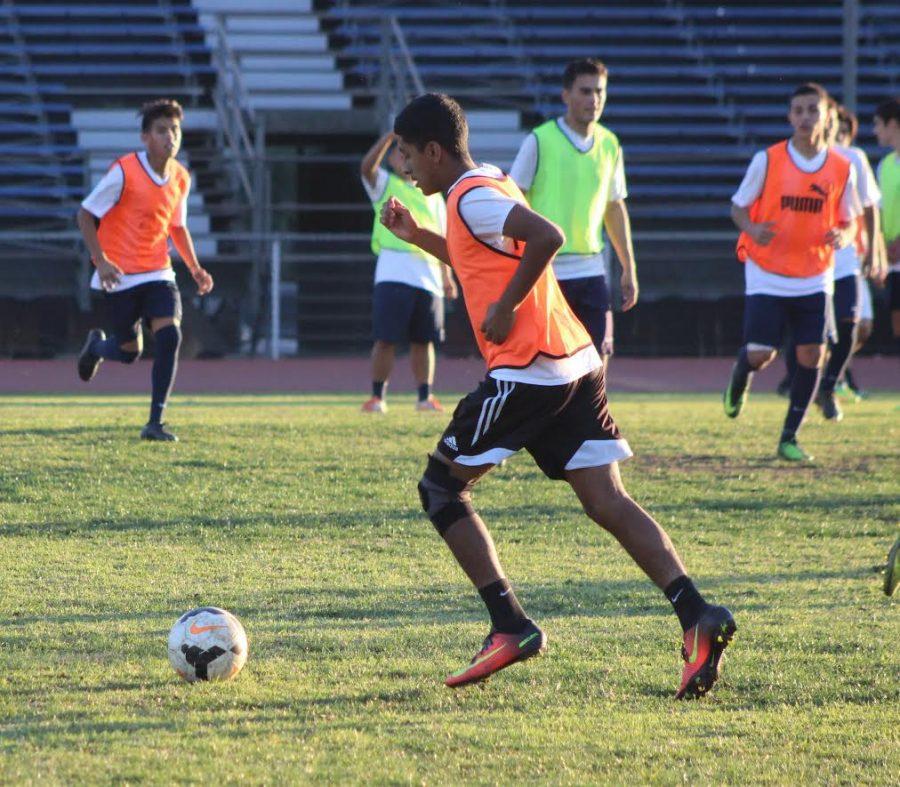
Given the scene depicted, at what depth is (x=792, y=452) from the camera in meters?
9.18

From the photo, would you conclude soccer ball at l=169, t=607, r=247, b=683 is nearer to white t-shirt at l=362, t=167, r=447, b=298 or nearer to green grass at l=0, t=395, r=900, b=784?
green grass at l=0, t=395, r=900, b=784

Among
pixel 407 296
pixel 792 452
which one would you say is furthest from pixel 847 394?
pixel 792 452

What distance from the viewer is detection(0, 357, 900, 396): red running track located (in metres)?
15.9

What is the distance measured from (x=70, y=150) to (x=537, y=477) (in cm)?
1539

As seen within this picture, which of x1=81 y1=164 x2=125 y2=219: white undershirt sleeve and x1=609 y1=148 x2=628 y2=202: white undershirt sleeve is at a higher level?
x1=609 y1=148 x2=628 y2=202: white undershirt sleeve

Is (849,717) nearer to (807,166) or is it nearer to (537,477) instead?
(537,477)

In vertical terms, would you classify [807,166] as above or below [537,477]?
above

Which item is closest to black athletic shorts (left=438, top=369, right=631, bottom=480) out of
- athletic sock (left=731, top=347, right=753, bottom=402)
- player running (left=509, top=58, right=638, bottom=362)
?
player running (left=509, top=58, right=638, bottom=362)

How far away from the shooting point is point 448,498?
4.49 meters

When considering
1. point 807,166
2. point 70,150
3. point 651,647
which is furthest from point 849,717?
point 70,150

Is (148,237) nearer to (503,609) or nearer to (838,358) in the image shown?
(838,358)

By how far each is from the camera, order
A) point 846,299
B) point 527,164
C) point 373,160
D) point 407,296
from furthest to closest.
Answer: point 407,296 < point 846,299 < point 373,160 < point 527,164

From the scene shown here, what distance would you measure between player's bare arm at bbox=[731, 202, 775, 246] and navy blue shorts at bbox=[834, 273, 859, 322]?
2204 mm

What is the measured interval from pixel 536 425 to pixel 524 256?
0.51 m
